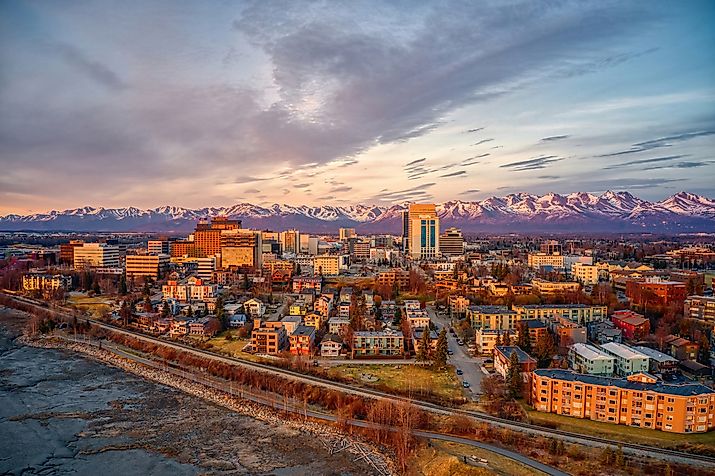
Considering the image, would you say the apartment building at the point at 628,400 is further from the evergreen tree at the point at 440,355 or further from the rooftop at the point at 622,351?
the evergreen tree at the point at 440,355

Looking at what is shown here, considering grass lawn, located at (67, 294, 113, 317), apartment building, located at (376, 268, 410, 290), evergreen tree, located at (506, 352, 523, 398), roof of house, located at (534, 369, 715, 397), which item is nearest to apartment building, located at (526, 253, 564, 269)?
apartment building, located at (376, 268, 410, 290)

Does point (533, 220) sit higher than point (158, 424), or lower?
higher

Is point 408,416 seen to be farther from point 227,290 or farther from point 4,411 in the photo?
point 227,290

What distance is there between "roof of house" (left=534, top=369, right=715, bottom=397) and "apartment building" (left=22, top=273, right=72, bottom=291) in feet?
59.5

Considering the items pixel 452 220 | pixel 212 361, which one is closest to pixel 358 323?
pixel 212 361

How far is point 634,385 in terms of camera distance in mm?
7406

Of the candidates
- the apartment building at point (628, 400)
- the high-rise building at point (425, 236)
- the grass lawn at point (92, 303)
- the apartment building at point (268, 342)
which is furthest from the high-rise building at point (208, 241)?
the apartment building at point (628, 400)

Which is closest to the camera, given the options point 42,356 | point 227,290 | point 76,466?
point 76,466

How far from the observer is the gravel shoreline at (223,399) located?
23.0ft

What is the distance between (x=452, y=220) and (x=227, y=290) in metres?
84.9

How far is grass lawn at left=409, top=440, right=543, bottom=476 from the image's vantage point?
5.94m

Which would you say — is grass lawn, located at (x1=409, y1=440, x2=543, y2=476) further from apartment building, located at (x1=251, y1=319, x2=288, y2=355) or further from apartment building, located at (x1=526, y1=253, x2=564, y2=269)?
apartment building, located at (x1=526, y1=253, x2=564, y2=269)

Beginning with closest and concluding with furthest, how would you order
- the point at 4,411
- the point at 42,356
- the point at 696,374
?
the point at 4,411, the point at 696,374, the point at 42,356

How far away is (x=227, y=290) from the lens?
61.9 ft
